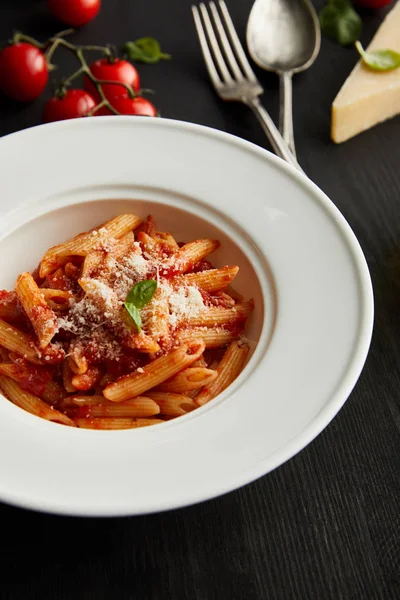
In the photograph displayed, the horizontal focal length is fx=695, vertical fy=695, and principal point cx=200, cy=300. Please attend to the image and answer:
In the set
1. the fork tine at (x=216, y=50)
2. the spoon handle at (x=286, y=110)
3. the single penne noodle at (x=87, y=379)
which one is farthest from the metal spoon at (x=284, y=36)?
the single penne noodle at (x=87, y=379)

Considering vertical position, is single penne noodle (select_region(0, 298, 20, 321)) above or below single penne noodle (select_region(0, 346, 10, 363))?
above

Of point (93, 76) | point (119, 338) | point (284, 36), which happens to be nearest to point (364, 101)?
point (284, 36)

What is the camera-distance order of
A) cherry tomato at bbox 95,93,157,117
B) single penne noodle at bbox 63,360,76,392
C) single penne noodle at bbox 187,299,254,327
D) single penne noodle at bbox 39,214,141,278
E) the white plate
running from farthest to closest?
cherry tomato at bbox 95,93,157,117, single penne noodle at bbox 39,214,141,278, single penne noodle at bbox 187,299,254,327, single penne noodle at bbox 63,360,76,392, the white plate

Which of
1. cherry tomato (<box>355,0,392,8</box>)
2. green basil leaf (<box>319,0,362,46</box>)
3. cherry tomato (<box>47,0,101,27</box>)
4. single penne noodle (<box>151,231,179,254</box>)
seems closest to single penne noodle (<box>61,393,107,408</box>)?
single penne noodle (<box>151,231,179,254</box>)

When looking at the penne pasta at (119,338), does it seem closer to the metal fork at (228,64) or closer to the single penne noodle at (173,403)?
the single penne noodle at (173,403)

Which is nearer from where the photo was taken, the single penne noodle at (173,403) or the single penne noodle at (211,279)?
the single penne noodle at (173,403)

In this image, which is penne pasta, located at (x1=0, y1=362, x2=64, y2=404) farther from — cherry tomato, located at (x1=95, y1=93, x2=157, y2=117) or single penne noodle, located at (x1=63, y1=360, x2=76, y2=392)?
cherry tomato, located at (x1=95, y1=93, x2=157, y2=117)
